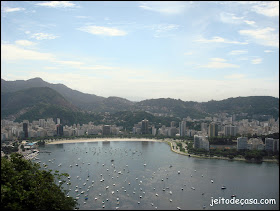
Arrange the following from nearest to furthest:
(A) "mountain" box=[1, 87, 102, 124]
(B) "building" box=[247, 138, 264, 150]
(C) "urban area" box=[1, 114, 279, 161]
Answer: (B) "building" box=[247, 138, 264, 150] → (C) "urban area" box=[1, 114, 279, 161] → (A) "mountain" box=[1, 87, 102, 124]

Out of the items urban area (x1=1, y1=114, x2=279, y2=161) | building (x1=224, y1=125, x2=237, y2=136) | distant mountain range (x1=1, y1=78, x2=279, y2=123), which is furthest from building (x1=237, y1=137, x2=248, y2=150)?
distant mountain range (x1=1, y1=78, x2=279, y2=123)

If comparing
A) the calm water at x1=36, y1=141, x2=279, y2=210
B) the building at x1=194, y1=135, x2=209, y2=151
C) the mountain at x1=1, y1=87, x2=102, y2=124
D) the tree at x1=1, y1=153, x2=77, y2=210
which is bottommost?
Result: the calm water at x1=36, y1=141, x2=279, y2=210

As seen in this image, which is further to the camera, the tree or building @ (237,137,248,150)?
building @ (237,137,248,150)

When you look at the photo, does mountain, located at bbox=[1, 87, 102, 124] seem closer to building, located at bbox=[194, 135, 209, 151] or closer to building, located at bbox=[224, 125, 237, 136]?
building, located at bbox=[224, 125, 237, 136]

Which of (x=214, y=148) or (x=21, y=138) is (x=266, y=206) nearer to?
(x=214, y=148)

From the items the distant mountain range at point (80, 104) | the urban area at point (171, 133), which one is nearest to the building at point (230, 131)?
the urban area at point (171, 133)

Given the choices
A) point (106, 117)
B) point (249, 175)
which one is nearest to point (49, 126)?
point (106, 117)
